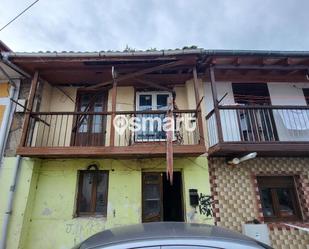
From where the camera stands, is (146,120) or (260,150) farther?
(146,120)

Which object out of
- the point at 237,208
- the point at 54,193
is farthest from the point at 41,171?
the point at 237,208

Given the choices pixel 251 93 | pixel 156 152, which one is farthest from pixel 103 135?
pixel 251 93

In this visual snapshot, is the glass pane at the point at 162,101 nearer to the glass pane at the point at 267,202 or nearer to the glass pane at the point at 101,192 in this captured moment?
the glass pane at the point at 101,192

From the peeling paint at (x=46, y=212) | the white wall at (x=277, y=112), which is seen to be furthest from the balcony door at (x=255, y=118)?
the peeling paint at (x=46, y=212)

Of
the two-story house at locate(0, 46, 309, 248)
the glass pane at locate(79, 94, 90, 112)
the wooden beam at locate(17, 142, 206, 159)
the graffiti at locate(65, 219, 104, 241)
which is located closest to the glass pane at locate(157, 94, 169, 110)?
the two-story house at locate(0, 46, 309, 248)

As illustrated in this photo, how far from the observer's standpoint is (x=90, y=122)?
7.42 meters

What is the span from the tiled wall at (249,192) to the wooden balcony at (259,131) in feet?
1.25

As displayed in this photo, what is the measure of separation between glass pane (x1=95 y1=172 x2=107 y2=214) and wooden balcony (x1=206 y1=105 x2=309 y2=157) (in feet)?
10.9

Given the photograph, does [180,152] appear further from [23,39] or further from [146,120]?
[23,39]

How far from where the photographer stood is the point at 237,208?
591 centimetres

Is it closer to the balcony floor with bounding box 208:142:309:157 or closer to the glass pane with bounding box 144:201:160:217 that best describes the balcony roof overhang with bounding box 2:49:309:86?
the balcony floor with bounding box 208:142:309:157

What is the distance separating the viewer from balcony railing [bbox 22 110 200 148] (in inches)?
264

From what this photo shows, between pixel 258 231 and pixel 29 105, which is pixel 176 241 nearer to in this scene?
pixel 258 231

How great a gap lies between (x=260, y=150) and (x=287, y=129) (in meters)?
1.56
